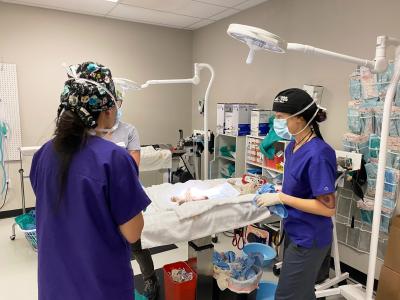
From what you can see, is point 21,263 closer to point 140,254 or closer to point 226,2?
point 140,254

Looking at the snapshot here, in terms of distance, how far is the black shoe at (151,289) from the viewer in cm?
203

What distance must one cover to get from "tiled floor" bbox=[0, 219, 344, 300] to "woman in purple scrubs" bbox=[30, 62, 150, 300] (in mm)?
1667

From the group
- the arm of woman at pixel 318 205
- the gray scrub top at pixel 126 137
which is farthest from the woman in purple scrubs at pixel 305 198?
the gray scrub top at pixel 126 137

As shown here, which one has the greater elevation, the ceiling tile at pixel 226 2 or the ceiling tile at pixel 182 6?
the ceiling tile at pixel 182 6

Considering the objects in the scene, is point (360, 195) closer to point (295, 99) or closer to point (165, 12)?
point (295, 99)

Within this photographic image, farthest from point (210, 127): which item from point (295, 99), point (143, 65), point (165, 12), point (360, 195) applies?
point (295, 99)

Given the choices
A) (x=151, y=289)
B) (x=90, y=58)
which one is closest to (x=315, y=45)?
(x=151, y=289)

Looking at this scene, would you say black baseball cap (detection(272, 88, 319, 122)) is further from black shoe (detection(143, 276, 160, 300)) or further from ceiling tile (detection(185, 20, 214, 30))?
ceiling tile (detection(185, 20, 214, 30))

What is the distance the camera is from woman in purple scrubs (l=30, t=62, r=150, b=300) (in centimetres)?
90

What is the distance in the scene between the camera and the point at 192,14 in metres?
3.71

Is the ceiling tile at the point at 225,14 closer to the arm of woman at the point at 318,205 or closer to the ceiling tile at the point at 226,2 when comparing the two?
the ceiling tile at the point at 226,2

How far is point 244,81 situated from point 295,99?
7.28 ft

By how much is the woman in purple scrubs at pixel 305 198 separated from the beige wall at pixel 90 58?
3.10 metres

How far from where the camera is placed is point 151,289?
2.03 meters
